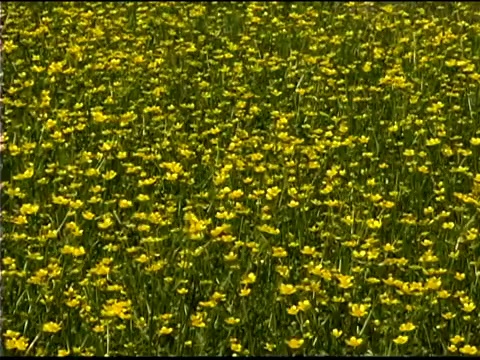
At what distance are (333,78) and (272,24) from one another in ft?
4.82

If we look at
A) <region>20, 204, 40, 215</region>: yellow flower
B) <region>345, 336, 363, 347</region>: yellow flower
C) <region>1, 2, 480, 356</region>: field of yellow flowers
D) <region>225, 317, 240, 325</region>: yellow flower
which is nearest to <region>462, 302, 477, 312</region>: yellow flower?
<region>1, 2, 480, 356</region>: field of yellow flowers

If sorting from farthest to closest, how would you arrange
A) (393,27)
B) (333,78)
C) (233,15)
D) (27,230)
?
(233,15) → (393,27) → (333,78) → (27,230)

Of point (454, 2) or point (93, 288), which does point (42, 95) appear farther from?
point (454, 2)

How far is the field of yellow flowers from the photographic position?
3953 millimetres

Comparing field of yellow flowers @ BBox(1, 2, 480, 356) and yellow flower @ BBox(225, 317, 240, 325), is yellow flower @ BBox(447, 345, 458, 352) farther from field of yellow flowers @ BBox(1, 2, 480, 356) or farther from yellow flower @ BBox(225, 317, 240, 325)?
yellow flower @ BBox(225, 317, 240, 325)

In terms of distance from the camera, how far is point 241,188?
198 inches

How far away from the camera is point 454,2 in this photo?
8.79 m

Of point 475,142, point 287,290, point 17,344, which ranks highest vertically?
point 475,142

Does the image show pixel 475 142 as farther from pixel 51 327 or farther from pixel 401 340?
pixel 51 327

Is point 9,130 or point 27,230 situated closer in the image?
point 27,230

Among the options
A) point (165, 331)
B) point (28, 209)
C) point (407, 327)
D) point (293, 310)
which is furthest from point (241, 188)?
point (407, 327)

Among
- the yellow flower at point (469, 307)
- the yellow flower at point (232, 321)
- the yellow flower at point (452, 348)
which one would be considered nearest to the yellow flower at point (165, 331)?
the yellow flower at point (232, 321)

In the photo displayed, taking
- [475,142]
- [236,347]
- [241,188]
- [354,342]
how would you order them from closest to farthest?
[236,347]
[354,342]
[241,188]
[475,142]

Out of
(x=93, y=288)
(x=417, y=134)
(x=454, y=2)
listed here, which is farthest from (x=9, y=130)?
(x=454, y=2)
